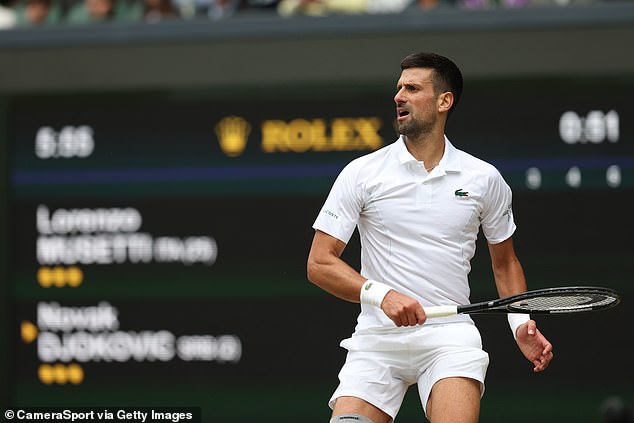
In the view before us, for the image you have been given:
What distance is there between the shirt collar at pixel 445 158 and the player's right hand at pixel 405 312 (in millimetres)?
666

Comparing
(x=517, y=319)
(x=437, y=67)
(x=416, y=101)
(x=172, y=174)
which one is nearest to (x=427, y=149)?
(x=416, y=101)

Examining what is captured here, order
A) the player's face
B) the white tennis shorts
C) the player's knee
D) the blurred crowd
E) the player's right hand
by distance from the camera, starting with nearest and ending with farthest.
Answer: the player's right hand < the player's knee < the white tennis shorts < the player's face < the blurred crowd

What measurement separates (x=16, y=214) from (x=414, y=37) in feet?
8.40

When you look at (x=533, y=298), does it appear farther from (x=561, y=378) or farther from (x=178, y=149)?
(x=178, y=149)

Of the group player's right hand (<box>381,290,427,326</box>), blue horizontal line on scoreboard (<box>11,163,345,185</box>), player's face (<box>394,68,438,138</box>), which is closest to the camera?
player's right hand (<box>381,290,427,326</box>)

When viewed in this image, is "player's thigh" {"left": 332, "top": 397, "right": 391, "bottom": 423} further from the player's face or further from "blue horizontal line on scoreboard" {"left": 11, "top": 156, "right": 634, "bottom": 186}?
"blue horizontal line on scoreboard" {"left": 11, "top": 156, "right": 634, "bottom": 186}

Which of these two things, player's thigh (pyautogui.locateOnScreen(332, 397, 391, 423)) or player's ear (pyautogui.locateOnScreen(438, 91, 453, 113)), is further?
player's ear (pyautogui.locateOnScreen(438, 91, 453, 113))

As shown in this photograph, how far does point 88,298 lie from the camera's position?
848cm

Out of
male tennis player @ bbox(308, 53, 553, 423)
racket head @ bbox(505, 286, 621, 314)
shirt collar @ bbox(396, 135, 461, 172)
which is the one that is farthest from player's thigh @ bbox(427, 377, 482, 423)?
shirt collar @ bbox(396, 135, 461, 172)

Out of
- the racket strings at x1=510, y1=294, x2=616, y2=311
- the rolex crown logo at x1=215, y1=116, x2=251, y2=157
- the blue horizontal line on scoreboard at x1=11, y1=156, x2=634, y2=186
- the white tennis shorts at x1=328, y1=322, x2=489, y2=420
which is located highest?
the rolex crown logo at x1=215, y1=116, x2=251, y2=157

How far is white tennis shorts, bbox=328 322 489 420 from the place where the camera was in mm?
5449

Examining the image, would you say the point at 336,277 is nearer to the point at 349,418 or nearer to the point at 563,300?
the point at 349,418

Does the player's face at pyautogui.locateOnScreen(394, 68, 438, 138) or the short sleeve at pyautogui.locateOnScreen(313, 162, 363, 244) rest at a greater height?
the player's face at pyautogui.locateOnScreen(394, 68, 438, 138)

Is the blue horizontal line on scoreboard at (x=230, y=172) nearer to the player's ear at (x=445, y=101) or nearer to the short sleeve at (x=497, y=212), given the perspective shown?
the short sleeve at (x=497, y=212)
